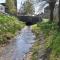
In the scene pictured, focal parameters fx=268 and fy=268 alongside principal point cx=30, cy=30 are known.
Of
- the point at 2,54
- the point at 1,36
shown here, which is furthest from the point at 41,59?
the point at 1,36

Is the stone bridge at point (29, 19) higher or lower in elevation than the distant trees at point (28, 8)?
lower

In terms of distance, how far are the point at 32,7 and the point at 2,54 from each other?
45.8 metres

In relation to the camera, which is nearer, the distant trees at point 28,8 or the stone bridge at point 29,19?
the stone bridge at point 29,19

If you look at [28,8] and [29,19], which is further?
[28,8]

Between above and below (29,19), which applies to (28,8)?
above

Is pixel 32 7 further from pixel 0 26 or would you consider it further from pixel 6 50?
pixel 6 50

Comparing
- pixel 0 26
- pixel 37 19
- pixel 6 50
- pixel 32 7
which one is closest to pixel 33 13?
pixel 32 7

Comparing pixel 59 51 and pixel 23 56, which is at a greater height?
pixel 59 51

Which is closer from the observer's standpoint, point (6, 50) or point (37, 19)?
point (6, 50)

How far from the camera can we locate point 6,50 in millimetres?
15648

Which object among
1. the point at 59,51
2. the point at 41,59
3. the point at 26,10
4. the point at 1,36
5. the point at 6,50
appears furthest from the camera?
the point at 26,10

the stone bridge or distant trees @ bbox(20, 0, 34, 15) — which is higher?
distant trees @ bbox(20, 0, 34, 15)

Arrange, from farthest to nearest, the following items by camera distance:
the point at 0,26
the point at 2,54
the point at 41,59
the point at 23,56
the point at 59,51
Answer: the point at 0,26 → the point at 2,54 → the point at 23,56 → the point at 41,59 → the point at 59,51

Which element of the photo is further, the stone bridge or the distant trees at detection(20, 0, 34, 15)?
the distant trees at detection(20, 0, 34, 15)
